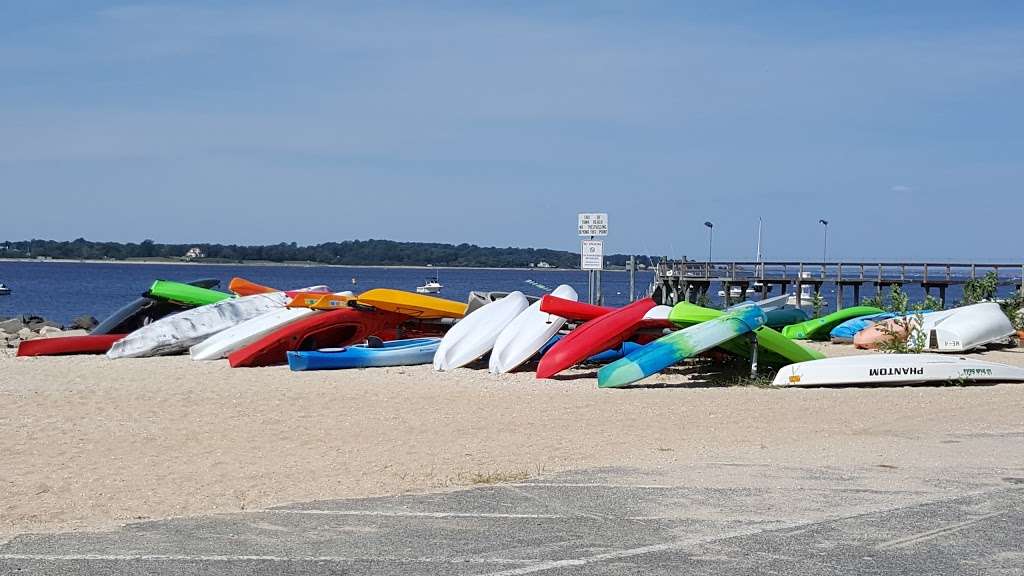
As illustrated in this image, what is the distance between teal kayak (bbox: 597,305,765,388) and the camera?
14086 mm

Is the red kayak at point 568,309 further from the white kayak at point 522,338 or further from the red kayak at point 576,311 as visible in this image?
the white kayak at point 522,338

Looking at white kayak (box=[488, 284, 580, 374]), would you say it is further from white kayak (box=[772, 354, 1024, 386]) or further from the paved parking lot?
the paved parking lot

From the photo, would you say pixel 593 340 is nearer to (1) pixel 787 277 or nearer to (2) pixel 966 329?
(2) pixel 966 329

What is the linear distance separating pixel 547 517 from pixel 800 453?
328cm

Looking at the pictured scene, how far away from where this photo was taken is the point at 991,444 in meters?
9.54

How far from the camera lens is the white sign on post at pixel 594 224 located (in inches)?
752

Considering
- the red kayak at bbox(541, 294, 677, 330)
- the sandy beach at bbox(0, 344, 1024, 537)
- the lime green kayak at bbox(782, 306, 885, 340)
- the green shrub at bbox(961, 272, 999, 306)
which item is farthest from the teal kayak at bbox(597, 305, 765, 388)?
the green shrub at bbox(961, 272, 999, 306)

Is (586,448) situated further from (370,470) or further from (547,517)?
(547,517)

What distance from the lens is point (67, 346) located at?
19234 mm

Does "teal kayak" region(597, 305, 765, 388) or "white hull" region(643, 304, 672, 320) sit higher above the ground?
"white hull" region(643, 304, 672, 320)

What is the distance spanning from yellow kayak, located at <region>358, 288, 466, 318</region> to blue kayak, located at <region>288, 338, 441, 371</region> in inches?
36.2

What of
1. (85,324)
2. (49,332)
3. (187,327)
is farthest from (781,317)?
(85,324)

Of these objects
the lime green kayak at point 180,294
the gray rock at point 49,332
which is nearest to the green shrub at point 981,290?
the lime green kayak at point 180,294

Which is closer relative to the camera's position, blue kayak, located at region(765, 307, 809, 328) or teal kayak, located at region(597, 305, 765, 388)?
teal kayak, located at region(597, 305, 765, 388)
